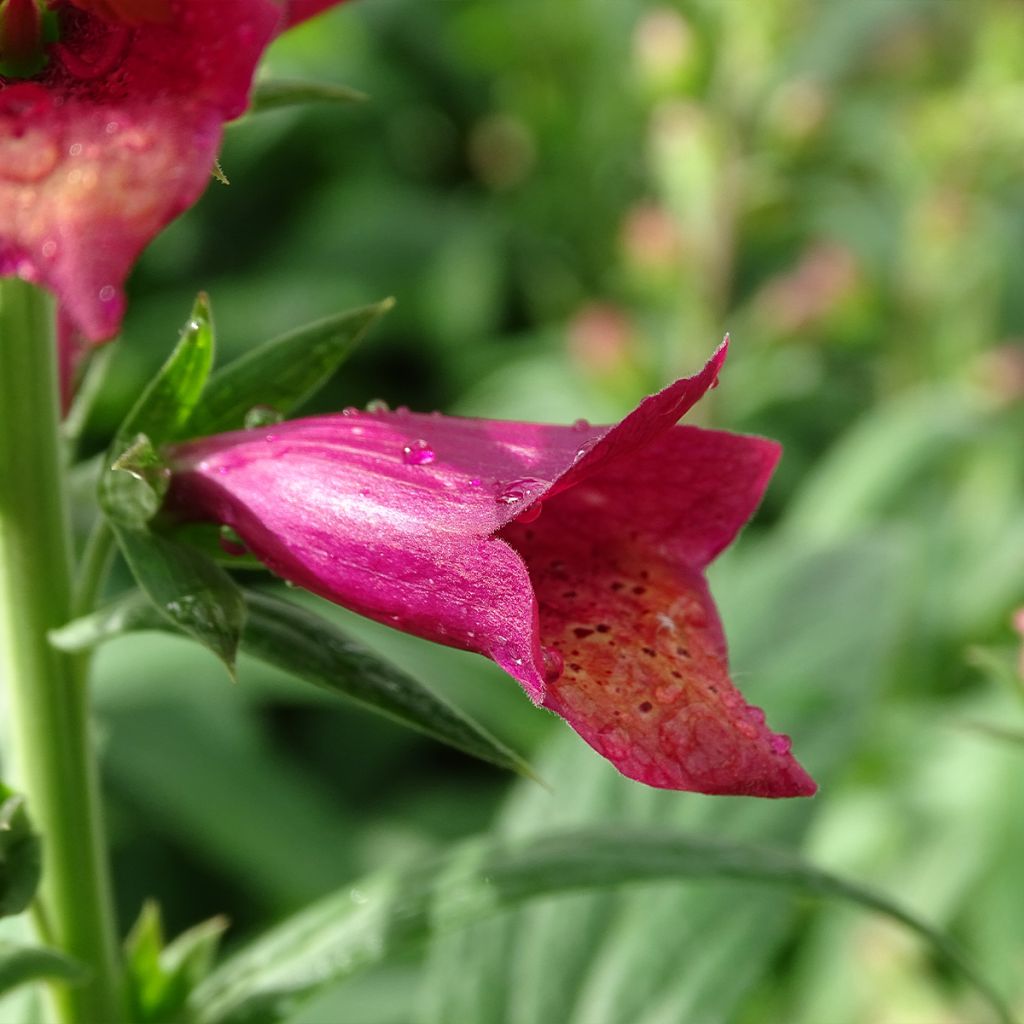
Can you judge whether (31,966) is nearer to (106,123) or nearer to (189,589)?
(189,589)

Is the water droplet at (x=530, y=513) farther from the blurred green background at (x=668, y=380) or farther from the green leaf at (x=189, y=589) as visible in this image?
the blurred green background at (x=668, y=380)

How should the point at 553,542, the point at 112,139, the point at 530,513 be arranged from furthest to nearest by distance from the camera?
1. the point at 553,542
2. the point at 530,513
3. the point at 112,139

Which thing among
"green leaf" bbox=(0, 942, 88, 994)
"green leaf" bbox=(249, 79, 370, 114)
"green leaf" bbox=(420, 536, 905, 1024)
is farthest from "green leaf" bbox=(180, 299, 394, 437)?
"green leaf" bbox=(420, 536, 905, 1024)

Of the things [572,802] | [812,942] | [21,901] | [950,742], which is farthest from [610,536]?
[950,742]

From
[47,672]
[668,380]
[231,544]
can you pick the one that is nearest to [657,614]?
[231,544]

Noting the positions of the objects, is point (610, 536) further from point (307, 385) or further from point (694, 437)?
point (307, 385)

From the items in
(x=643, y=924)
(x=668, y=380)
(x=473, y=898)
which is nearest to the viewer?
(x=473, y=898)
